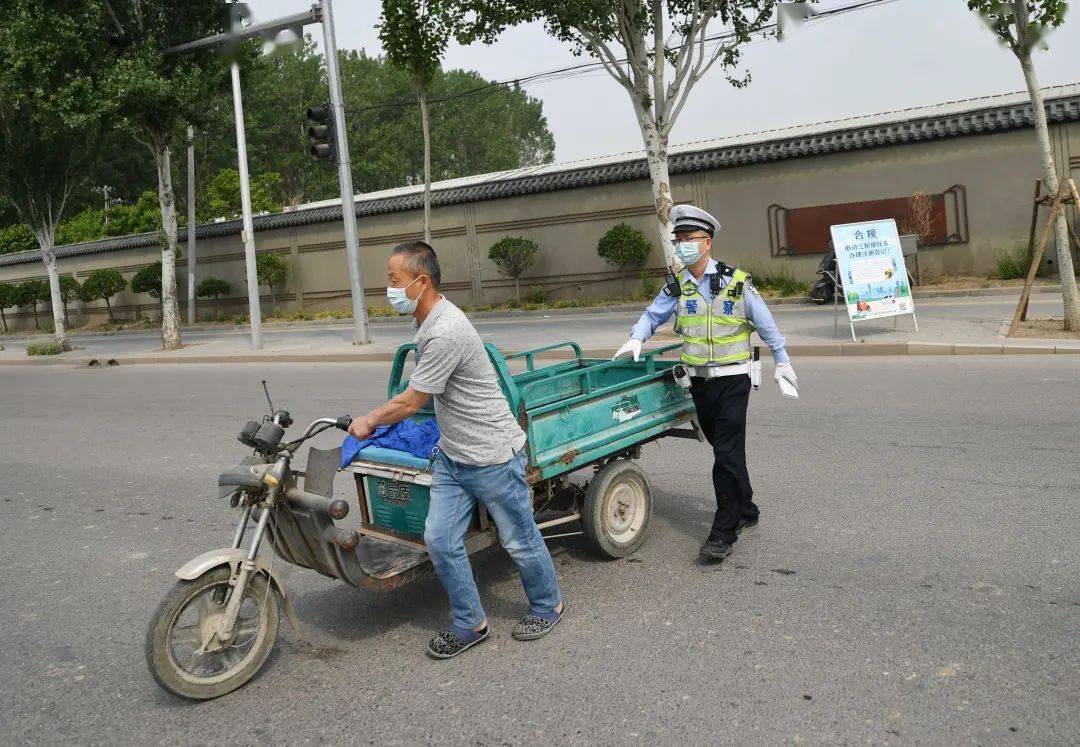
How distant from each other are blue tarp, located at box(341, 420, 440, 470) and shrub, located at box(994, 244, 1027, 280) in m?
17.6

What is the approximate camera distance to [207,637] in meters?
3.94

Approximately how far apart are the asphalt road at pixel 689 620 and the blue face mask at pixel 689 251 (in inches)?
63.2

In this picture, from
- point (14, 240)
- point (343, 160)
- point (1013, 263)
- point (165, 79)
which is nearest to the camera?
point (343, 160)

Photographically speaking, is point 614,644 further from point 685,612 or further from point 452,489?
point 452,489

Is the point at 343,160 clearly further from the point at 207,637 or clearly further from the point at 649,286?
the point at 207,637

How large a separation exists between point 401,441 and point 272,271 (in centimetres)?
2516

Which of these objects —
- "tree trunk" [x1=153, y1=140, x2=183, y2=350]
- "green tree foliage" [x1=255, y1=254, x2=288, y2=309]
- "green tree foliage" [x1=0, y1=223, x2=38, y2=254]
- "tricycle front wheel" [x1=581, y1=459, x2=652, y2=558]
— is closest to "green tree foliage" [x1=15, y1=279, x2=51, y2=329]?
"green tree foliage" [x1=255, y1=254, x2=288, y2=309]

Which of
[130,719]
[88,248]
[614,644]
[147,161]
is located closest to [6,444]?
[130,719]

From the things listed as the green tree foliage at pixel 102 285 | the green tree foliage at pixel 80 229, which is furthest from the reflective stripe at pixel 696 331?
the green tree foliage at pixel 80 229

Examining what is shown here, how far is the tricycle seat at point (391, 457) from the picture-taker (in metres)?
4.54

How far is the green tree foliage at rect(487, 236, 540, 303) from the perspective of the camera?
24609 mm

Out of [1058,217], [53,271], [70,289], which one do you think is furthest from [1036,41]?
[70,289]

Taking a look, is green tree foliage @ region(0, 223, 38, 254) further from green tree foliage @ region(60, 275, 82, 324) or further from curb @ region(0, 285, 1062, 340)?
green tree foliage @ region(60, 275, 82, 324)

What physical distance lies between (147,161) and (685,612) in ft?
170
